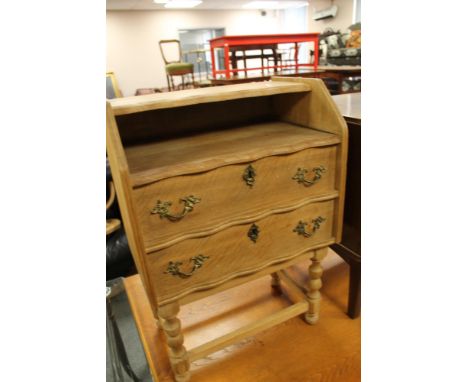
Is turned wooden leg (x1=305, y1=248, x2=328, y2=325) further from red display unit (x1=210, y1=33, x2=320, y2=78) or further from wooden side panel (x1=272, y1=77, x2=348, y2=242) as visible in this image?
red display unit (x1=210, y1=33, x2=320, y2=78)

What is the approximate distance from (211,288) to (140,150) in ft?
1.53

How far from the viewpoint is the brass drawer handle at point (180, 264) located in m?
0.84

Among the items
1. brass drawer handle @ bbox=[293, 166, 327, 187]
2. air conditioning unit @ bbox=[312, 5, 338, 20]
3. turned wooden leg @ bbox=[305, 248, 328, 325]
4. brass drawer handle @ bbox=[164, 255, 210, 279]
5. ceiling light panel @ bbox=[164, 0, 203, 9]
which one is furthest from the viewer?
air conditioning unit @ bbox=[312, 5, 338, 20]

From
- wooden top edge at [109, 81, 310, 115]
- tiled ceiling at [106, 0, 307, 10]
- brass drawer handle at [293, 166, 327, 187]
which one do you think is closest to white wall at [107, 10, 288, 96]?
tiled ceiling at [106, 0, 307, 10]

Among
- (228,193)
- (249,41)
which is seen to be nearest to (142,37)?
(249,41)

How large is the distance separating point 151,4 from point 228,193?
8214mm

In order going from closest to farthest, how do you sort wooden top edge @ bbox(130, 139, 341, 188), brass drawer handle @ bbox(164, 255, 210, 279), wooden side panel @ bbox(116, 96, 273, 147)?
wooden top edge @ bbox(130, 139, 341, 188) < brass drawer handle @ bbox(164, 255, 210, 279) < wooden side panel @ bbox(116, 96, 273, 147)

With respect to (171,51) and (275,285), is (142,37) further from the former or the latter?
(275,285)

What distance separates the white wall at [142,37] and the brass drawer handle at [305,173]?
836 centimetres

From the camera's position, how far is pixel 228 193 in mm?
857

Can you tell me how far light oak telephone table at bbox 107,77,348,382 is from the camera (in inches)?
30.8

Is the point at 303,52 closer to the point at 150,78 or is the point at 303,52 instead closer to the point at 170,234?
the point at 150,78

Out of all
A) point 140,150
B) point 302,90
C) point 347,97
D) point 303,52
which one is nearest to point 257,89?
point 302,90

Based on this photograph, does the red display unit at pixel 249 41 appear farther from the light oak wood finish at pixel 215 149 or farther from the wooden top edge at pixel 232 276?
the wooden top edge at pixel 232 276
